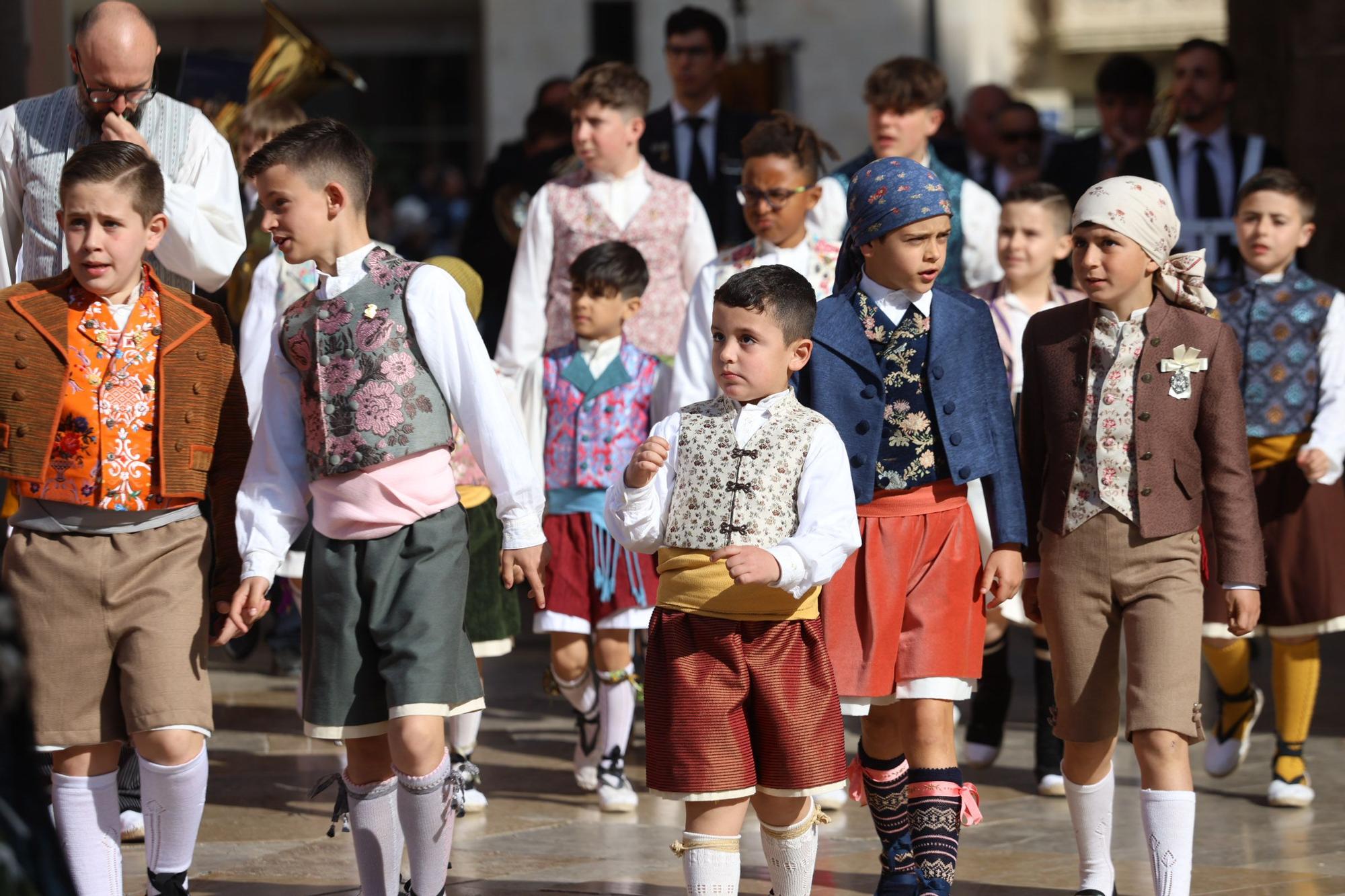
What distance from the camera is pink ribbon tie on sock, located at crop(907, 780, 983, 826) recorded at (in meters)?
4.68

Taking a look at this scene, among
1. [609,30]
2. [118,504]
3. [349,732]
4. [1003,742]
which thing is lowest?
[1003,742]

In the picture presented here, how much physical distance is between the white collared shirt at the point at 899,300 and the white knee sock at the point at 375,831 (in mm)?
1680

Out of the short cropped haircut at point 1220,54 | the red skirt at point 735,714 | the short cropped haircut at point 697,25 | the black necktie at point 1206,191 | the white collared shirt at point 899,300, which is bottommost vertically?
the red skirt at point 735,714

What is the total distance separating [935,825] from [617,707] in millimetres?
1747

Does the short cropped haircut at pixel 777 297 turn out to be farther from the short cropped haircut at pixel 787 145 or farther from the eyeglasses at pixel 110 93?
the eyeglasses at pixel 110 93

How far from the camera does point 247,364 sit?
619 cm

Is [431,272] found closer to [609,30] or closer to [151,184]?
[151,184]

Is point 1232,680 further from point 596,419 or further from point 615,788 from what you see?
point 596,419

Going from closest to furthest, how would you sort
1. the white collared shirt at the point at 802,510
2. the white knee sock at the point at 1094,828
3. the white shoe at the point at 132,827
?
the white collared shirt at the point at 802,510 → the white knee sock at the point at 1094,828 → the white shoe at the point at 132,827

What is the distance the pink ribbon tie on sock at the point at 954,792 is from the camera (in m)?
4.68

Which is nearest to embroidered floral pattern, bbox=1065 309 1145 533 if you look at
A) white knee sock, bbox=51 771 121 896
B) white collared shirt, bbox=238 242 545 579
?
white collared shirt, bbox=238 242 545 579

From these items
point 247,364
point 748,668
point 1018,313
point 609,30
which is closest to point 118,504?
point 748,668

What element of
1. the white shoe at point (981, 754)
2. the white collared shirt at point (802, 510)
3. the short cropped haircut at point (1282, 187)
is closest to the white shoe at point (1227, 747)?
the white shoe at point (981, 754)

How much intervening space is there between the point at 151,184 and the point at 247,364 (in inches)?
67.8
